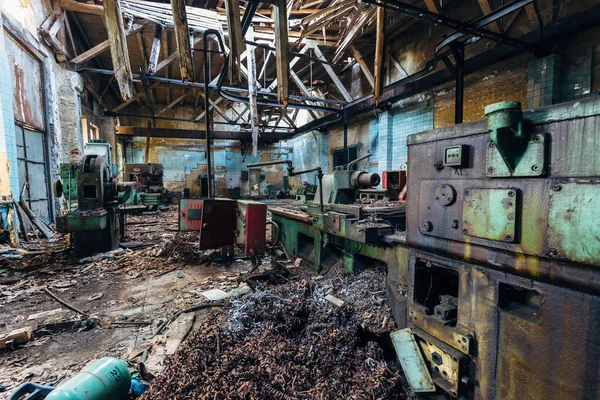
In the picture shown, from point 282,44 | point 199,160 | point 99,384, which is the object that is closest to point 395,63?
point 282,44

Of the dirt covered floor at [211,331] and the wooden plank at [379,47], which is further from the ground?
the wooden plank at [379,47]

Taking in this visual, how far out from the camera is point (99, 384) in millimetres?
1513

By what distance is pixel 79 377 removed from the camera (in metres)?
1.50

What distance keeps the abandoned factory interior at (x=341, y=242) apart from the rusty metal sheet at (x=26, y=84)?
0.05 metres

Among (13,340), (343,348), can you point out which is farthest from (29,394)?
(343,348)

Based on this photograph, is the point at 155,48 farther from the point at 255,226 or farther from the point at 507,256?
the point at 507,256

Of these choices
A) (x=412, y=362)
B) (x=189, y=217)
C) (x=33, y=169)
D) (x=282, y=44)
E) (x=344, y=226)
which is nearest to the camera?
(x=412, y=362)

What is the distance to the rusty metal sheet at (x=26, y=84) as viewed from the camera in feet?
17.9

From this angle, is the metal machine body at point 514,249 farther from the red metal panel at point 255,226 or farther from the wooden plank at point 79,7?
the wooden plank at point 79,7

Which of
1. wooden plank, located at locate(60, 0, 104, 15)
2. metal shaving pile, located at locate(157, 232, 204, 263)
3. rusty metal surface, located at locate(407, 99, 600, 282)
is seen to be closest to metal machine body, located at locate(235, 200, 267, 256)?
metal shaving pile, located at locate(157, 232, 204, 263)

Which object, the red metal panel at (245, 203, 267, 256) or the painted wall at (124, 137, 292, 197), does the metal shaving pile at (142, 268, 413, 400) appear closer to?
the red metal panel at (245, 203, 267, 256)

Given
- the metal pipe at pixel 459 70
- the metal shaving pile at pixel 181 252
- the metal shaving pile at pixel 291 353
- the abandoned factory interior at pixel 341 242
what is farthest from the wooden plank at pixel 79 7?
the metal shaving pile at pixel 291 353

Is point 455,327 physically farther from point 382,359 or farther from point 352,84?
point 352,84

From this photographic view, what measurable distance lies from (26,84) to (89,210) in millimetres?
3919
